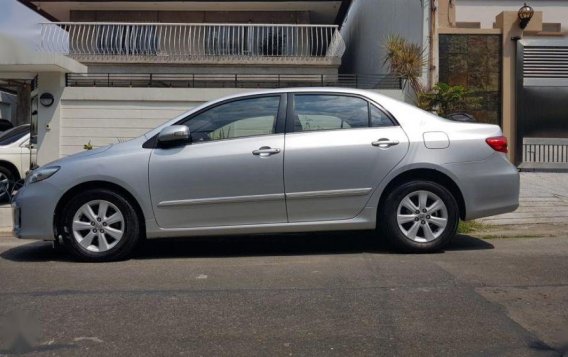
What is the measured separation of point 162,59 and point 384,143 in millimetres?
11568

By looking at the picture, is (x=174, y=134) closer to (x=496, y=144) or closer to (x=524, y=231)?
(x=496, y=144)

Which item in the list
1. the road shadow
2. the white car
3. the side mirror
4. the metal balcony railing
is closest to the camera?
the side mirror

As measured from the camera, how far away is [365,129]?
6203 millimetres

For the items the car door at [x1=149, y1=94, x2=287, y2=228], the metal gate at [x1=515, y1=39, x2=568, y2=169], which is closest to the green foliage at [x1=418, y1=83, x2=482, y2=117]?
the metal gate at [x1=515, y1=39, x2=568, y2=169]

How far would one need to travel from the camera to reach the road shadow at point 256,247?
6.49 meters

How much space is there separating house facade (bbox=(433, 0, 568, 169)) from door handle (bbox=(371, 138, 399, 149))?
656cm

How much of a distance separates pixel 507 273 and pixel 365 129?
6.51ft

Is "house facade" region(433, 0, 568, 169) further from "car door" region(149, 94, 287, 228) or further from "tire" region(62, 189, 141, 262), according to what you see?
"tire" region(62, 189, 141, 262)

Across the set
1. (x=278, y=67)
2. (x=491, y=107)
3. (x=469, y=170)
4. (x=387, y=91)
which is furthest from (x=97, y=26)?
(x=469, y=170)

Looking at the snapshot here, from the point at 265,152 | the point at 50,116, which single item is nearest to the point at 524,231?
the point at 265,152

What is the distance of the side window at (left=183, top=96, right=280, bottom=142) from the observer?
20.4 ft

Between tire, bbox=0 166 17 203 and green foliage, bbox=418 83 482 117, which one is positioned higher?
green foliage, bbox=418 83 482 117

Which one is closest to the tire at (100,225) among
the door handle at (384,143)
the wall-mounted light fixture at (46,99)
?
the door handle at (384,143)

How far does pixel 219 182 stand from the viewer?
599cm
